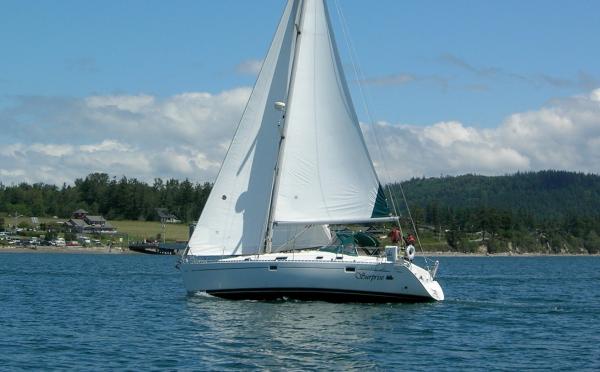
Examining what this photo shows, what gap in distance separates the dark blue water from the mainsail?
391 centimetres

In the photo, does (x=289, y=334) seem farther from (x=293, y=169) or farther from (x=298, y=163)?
(x=298, y=163)

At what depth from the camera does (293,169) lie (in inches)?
1735

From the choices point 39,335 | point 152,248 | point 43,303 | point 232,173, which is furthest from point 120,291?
point 152,248

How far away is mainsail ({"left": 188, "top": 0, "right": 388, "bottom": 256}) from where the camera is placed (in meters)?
43.9

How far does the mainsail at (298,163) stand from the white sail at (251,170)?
0.05 m

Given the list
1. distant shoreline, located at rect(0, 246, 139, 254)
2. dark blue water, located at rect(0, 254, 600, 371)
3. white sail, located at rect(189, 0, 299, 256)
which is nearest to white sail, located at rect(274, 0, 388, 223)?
white sail, located at rect(189, 0, 299, 256)

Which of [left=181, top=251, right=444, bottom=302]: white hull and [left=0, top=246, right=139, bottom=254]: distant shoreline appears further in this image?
[left=0, top=246, right=139, bottom=254]: distant shoreline

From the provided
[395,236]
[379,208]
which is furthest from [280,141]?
[395,236]

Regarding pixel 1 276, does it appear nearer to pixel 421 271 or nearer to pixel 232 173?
pixel 232 173

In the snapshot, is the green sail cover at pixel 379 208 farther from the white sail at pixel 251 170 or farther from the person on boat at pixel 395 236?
the white sail at pixel 251 170

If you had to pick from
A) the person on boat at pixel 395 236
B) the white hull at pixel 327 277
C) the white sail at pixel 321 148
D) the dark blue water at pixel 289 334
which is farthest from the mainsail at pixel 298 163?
the dark blue water at pixel 289 334

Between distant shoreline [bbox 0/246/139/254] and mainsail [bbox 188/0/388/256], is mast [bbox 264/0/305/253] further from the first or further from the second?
distant shoreline [bbox 0/246/139/254]

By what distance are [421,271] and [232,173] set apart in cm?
975

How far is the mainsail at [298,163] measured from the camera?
43906 mm
